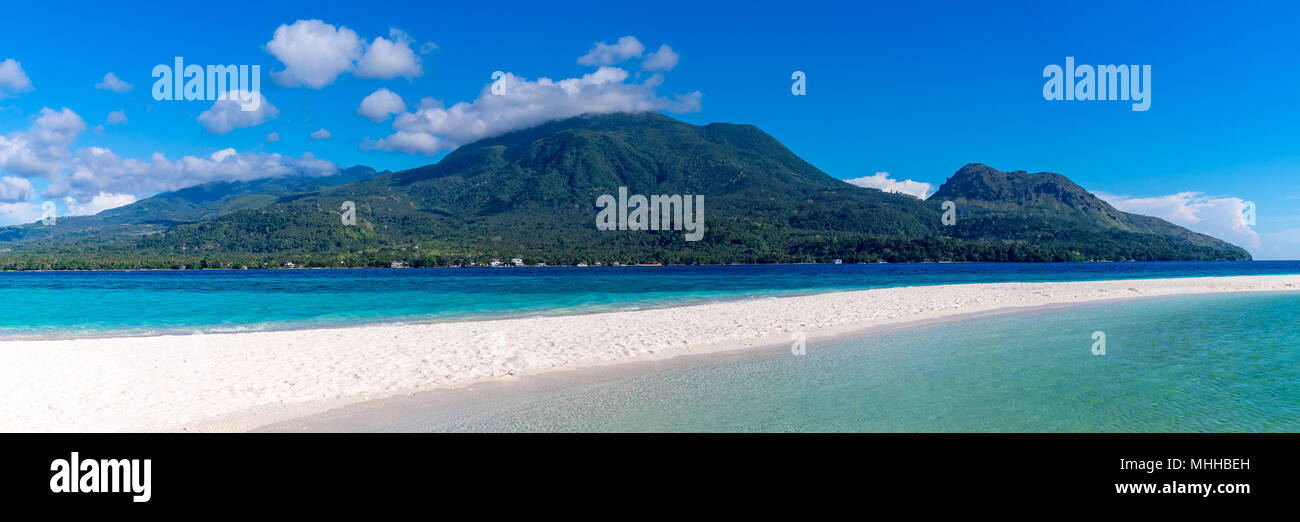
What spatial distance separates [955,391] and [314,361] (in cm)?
1355

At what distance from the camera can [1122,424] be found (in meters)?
8.93

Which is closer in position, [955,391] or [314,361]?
[955,391]

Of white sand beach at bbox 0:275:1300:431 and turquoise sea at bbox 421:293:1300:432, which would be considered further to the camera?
white sand beach at bbox 0:275:1300:431

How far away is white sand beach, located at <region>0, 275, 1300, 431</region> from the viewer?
32.3ft

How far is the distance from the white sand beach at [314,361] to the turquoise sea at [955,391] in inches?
96.4

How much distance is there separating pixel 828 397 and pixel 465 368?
751cm

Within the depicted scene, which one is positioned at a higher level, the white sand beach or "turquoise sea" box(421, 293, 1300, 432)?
the white sand beach

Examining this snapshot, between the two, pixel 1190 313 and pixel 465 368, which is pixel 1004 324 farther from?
pixel 465 368

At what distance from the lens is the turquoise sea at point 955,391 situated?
915 cm

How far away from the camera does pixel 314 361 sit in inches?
561

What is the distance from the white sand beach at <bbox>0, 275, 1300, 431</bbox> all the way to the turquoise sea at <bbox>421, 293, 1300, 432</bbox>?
2.45 meters
